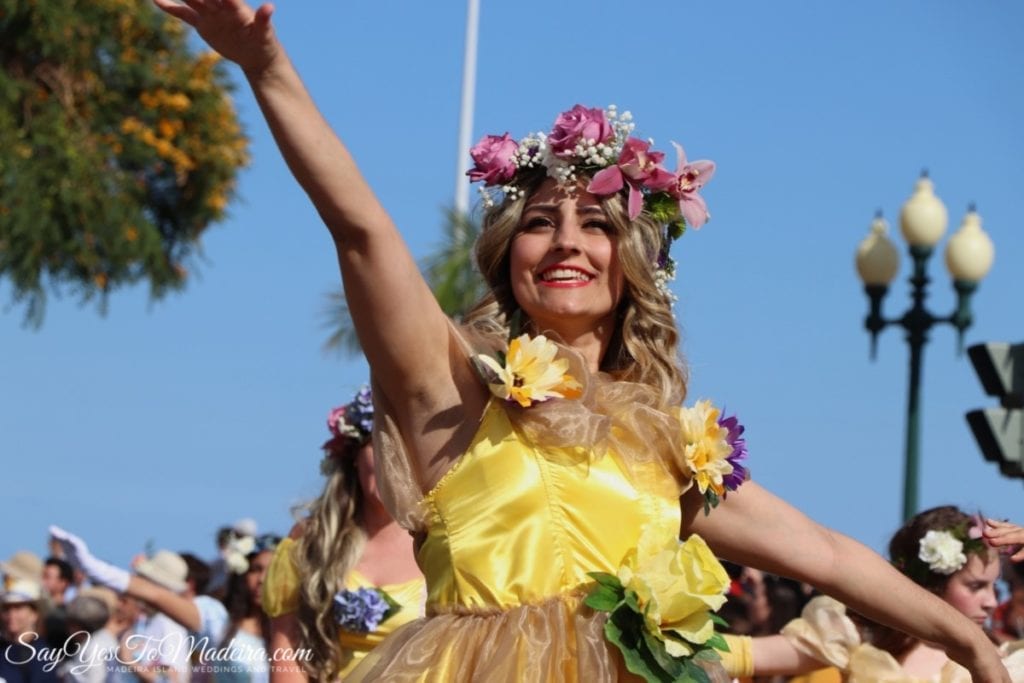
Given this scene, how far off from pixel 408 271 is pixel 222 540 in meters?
8.83

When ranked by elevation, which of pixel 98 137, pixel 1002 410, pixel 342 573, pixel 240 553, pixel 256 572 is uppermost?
pixel 98 137

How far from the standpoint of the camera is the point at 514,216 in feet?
14.6

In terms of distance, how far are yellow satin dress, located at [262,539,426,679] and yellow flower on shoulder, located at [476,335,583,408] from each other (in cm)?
276

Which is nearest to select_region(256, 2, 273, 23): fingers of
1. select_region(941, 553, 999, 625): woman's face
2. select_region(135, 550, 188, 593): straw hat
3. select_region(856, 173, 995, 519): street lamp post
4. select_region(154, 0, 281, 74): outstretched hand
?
select_region(154, 0, 281, 74): outstretched hand

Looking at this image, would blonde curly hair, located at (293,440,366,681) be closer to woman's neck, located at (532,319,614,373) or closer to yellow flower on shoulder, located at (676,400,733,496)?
woman's neck, located at (532,319,614,373)

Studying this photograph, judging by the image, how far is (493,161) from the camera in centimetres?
452

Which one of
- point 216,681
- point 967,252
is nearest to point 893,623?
point 216,681

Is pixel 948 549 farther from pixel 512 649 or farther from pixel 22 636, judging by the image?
pixel 22 636

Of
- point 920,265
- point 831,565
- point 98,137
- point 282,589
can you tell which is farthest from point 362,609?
point 98,137

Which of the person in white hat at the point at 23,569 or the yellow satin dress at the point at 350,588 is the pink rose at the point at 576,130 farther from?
the person in white hat at the point at 23,569

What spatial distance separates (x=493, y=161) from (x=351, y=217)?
0.96 metres

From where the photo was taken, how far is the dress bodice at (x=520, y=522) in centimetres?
389

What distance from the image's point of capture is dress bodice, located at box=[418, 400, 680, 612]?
3.89 m

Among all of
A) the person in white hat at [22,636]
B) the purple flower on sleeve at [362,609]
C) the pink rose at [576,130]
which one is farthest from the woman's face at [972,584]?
the person in white hat at [22,636]
